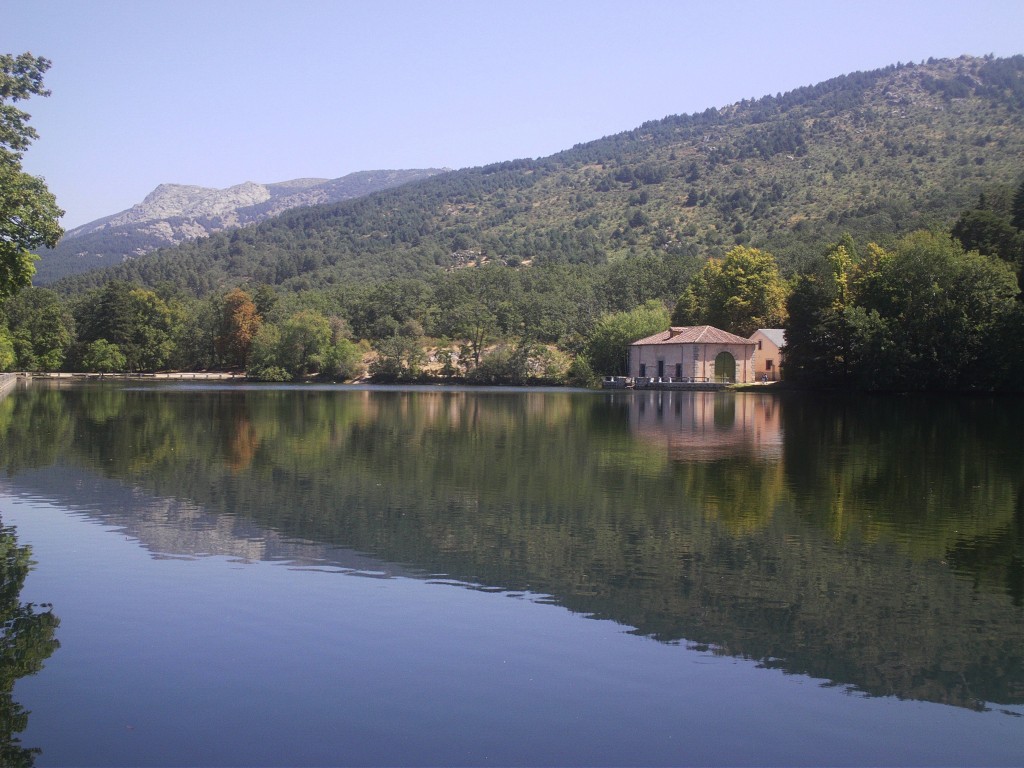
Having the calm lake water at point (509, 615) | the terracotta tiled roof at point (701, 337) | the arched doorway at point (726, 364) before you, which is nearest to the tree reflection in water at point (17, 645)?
the calm lake water at point (509, 615)

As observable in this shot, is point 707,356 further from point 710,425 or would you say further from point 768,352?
point 710,425

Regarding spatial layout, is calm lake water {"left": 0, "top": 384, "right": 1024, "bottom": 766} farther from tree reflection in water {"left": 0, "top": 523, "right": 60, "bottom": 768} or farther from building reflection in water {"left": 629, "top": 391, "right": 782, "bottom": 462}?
building reflection in water {"left": 629, "top": 391, "right": 782, "bottom": 462}

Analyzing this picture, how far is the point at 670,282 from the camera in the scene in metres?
107

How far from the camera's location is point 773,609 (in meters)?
10.6

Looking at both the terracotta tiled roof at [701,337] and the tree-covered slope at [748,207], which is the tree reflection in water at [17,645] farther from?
the tree-covered slope at [748,207]

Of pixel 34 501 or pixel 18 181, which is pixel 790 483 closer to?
pixel 34 501

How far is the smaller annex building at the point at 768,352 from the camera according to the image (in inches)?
3231

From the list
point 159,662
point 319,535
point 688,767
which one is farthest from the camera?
point 319,535

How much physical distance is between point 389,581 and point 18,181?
21.8 meters

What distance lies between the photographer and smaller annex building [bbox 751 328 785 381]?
8206 centimetres

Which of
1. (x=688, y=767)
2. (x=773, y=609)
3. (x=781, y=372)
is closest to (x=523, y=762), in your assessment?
(x=688, y=767)

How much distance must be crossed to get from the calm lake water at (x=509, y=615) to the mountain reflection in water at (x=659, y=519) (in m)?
0.07

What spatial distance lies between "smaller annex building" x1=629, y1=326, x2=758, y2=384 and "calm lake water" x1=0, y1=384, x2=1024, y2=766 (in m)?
58.4

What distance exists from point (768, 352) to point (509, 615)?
249ft
